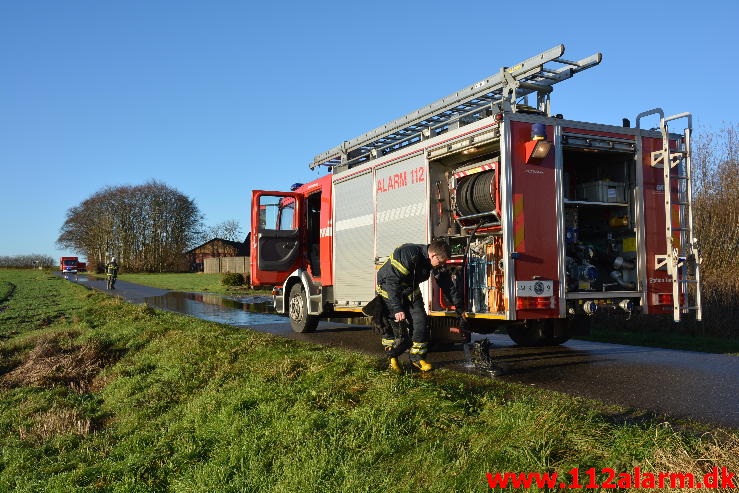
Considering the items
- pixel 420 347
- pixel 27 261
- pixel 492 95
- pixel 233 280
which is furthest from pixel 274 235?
pixel 27 261

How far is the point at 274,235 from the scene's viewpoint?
1136 cm

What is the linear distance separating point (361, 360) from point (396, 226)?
2.41m

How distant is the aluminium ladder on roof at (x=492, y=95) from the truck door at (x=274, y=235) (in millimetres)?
2103

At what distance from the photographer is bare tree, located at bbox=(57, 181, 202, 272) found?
6418cm

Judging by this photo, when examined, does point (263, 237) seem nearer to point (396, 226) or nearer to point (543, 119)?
point (396, 226)

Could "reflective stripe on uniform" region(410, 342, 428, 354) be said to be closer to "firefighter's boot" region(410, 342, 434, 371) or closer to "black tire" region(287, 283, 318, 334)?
"firefighter's boot" region(410, 342, 434, 371)

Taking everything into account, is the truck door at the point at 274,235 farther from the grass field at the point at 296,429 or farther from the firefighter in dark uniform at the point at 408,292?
the firefighter in dark uniform at the point at 408,292

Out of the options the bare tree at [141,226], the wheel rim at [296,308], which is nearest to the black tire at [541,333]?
the wheel rim at [296,308]

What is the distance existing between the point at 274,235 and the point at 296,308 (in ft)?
4.92

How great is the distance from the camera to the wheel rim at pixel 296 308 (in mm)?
10950

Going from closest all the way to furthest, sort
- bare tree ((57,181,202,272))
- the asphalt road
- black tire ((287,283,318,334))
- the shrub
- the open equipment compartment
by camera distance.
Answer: the asphalt road
the open equipment compartment
black tire ((287,283,318,334))
the shrub
bare tree ((57,181,202,272))

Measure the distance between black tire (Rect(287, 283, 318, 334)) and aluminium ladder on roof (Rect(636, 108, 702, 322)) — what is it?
5.92 meters

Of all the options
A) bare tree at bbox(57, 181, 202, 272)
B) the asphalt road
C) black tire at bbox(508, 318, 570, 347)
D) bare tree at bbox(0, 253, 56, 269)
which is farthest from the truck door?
bare tree at bbox(0, 253, 56, 269)

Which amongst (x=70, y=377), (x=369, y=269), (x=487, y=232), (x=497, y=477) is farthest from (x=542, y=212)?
(x=70, y=377)
